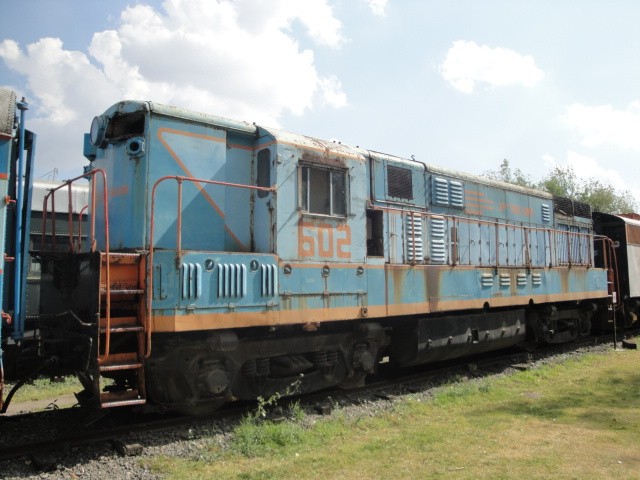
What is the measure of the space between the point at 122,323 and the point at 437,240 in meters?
5.71

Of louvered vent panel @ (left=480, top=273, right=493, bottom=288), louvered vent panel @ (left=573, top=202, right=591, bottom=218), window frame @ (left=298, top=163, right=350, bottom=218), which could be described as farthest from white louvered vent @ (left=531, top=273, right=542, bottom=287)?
window frame @ (left=298, top=163, right=350, bottom=218)

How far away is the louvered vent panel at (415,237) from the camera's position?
325 inches

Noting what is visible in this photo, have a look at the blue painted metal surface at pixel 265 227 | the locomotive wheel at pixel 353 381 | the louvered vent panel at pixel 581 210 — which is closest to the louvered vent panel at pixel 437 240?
the blue painted metal surface at pixel 265 227

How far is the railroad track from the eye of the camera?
5199 mm

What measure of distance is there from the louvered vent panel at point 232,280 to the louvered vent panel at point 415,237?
3.35 metres

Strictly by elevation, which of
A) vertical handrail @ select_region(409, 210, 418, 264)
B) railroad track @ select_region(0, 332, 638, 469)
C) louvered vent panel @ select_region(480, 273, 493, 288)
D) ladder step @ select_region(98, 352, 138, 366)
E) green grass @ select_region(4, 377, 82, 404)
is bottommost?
green grass @ select_region(4, 377, 82, 404)

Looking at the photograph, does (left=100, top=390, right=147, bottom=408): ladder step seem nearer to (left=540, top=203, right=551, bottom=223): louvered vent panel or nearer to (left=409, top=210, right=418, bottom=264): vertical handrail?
(left=409, top=210, right=418, bottom=264): vertical handrail

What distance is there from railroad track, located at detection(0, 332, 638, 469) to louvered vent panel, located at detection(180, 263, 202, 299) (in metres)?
1.62

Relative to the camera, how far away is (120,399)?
5102mm

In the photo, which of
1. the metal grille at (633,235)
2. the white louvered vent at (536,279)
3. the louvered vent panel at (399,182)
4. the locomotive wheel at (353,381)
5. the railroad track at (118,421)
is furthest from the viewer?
the metal grille at (633,235)

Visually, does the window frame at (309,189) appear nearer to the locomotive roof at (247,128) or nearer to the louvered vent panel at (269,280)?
the locomotive roof at (247,128)

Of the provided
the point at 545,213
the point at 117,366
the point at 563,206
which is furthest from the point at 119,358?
the point at 563,206

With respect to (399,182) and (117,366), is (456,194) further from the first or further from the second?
(117,366)

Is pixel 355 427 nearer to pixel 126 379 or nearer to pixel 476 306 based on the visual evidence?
pixel 126 379
